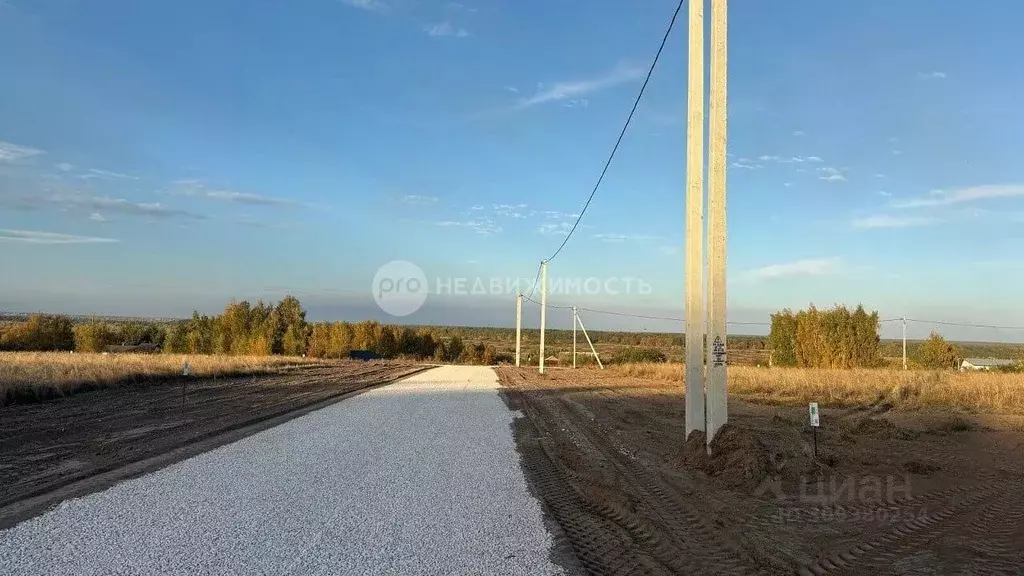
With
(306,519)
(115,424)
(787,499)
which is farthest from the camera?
(115,424)

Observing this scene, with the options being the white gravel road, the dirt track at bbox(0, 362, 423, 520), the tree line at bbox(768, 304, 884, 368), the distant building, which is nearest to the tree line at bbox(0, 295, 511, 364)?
the tree line at bbox(768, 304, 884, 368)

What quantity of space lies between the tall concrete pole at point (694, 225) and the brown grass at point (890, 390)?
1139 centimetres

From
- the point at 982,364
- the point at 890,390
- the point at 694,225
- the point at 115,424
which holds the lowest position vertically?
the point at 115,424

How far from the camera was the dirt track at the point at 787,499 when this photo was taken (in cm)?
566

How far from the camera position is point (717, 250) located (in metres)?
10.1


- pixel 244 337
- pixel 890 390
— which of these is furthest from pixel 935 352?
pixel 244 337

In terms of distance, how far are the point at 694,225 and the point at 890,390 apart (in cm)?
1614

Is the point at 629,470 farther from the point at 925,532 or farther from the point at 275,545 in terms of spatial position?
the point at 275,545

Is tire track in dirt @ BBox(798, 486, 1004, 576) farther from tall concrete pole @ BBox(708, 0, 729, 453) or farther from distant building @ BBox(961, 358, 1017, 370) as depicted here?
distant building @ BBox(961, 358, 1017, 370)

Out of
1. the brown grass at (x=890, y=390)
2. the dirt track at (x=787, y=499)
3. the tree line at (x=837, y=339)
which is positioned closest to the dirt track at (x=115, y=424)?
the dirt track at (x=787, y=499)

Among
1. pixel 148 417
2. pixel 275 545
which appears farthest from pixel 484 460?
pixel 148 417

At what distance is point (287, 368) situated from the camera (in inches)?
1593

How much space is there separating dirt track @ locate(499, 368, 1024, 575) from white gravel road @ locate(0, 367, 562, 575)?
0.75m

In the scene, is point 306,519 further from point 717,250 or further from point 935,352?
point 935,352
